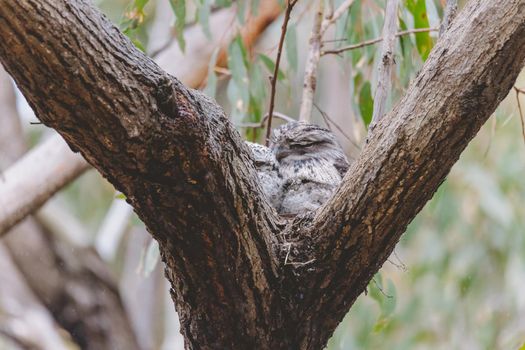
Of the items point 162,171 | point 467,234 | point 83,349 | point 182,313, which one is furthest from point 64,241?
point 162,171

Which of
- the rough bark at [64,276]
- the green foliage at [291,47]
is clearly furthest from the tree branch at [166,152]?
the rough bark at [64,276]

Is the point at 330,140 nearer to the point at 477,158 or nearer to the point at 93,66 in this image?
the point at 93,66

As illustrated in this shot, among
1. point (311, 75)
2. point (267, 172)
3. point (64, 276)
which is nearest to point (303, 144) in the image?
point (267, 172)

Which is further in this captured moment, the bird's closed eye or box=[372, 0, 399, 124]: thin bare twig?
the bird's closed eye

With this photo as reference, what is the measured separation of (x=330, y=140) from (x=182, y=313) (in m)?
0.87

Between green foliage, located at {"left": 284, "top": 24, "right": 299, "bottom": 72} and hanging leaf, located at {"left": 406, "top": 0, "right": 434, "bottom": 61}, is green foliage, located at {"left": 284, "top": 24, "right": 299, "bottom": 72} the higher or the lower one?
the higher one

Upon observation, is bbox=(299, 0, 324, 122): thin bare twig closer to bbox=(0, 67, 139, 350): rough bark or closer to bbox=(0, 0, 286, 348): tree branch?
bbox=(0, 0, 286, 348): tree branch

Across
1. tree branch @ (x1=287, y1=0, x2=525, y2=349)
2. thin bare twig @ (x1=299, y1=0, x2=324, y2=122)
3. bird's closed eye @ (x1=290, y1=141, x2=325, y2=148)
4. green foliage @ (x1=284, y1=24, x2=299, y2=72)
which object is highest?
green foliage @ (x1=284, y1=24, x2=299, y2=72)

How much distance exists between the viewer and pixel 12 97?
4559 mm

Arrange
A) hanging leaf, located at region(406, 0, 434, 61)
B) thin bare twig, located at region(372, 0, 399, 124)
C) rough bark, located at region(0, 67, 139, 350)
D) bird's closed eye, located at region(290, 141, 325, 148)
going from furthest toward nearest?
rough bark, located at region(0, 67, 139, 350) < hanging leaf, located at region(406, 0, 434, 61) < bird's closed eye, located at region(290, 141, 325, 148) < thin bare twig, located at region(372, 0, 399, 124)

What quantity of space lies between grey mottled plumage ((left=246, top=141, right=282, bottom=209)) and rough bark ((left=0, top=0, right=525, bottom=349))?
0.39m

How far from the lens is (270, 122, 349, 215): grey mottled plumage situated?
2256 millimetres

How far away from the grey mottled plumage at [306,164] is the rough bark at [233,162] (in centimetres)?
37

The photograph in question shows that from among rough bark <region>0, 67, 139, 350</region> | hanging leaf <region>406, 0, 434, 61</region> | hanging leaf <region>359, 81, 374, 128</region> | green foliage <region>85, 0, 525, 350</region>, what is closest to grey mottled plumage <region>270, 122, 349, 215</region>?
hanging leaf <region>359, 81, 374, 128</region>
